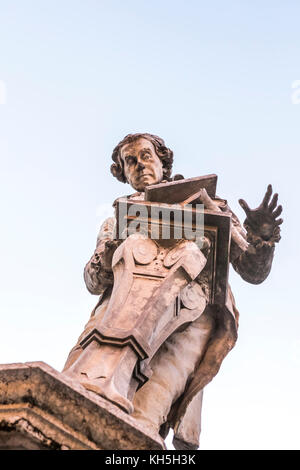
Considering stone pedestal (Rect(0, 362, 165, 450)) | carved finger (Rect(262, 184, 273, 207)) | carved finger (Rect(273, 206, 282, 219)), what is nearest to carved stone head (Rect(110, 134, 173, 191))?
carved finger (Rect(262, 184, 273, 207))

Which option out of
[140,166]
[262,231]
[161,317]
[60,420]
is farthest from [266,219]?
[60,420]

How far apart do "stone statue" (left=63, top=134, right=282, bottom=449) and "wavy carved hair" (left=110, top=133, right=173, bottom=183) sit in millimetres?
261

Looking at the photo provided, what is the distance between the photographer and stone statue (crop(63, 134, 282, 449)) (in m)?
5.13

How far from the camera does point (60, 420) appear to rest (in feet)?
12.4

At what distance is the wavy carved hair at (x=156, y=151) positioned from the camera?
860 centimetres

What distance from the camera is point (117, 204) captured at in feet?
22.0

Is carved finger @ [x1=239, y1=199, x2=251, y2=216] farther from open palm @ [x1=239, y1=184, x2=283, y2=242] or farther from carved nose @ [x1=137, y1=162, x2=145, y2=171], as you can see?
carved nose @ [x1=137, y1=162, x2=145, y2=171]

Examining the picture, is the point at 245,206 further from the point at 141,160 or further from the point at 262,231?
the point at 141,160

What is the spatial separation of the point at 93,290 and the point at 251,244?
1.85 metres

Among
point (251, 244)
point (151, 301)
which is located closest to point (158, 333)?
point (151, 301)

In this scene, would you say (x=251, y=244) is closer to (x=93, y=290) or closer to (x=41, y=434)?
(x=93, y=290)

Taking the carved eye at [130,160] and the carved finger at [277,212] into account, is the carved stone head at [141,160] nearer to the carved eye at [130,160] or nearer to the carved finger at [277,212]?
the carved eye at [130,160]

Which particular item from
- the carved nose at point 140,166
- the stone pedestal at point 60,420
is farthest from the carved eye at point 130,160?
the stone pedestal at point 60,420
